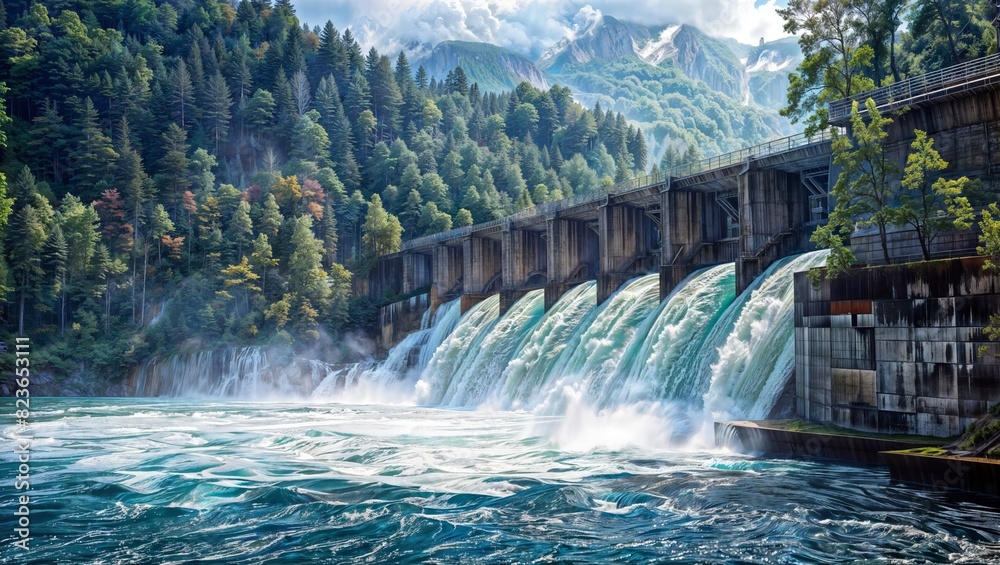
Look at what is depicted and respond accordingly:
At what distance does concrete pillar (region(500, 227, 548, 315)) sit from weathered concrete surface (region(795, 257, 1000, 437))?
128 ft

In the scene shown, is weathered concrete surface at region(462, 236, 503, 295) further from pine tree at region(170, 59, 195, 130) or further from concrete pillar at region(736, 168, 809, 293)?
pine tree at region(170, 59, 195, 130)

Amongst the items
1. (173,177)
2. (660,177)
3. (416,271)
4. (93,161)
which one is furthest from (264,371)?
(93,161)

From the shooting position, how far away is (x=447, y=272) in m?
79.8

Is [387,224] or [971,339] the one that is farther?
[387,224]

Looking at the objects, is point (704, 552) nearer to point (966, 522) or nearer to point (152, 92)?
point (966, 522)

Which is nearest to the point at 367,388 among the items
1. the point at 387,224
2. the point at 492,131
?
the point at 387,224

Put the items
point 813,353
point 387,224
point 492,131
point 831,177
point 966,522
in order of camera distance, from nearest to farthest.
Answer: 1. point 966,522
2. point 813,353
3. point 831,177
4. point 387,224
5. point 492,131

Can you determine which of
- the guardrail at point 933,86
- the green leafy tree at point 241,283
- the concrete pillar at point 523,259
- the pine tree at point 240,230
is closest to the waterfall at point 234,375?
the green leafy tree at point 241,283

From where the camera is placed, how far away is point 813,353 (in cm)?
2834

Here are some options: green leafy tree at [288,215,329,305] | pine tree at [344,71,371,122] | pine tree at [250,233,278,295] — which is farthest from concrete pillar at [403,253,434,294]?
pine tree at [344,71,371,122]

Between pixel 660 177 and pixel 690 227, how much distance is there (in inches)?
395

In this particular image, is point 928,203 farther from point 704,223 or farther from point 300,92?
point 300,92

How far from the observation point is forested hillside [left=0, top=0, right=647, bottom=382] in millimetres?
84500

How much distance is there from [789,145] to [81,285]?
71.2 metres
